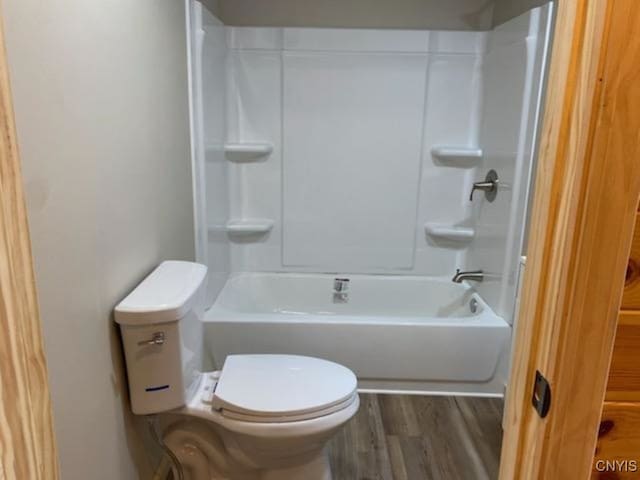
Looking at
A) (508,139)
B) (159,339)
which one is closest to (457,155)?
(508,139)

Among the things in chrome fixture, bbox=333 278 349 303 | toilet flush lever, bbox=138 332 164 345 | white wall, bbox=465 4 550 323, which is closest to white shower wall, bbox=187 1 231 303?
chrome fixture, bbox=333 278 349 303

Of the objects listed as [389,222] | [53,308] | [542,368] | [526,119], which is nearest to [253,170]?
[389,222]

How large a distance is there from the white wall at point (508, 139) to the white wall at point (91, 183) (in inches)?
64.2

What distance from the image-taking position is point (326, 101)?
2.99m

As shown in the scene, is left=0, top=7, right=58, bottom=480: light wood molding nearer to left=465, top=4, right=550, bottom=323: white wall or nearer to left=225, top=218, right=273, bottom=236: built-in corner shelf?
left=465, top=4, right=550, bottom=323: white wall

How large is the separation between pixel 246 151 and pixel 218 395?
1.72 m

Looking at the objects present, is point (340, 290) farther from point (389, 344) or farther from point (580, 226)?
point (580, 226)

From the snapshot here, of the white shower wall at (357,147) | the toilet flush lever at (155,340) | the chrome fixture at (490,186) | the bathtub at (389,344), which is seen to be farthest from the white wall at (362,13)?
the toilet flush lever at (155,340)

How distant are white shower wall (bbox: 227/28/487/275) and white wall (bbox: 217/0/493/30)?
0.22 ft

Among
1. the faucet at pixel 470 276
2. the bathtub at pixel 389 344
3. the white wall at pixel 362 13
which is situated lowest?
the bathtub at pixel 389 344

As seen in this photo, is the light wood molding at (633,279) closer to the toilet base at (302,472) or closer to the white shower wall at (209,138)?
the toilet base at (302,472)

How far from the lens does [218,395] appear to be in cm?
163

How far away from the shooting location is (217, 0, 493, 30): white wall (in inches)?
113

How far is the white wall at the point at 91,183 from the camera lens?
1029 millimetres
